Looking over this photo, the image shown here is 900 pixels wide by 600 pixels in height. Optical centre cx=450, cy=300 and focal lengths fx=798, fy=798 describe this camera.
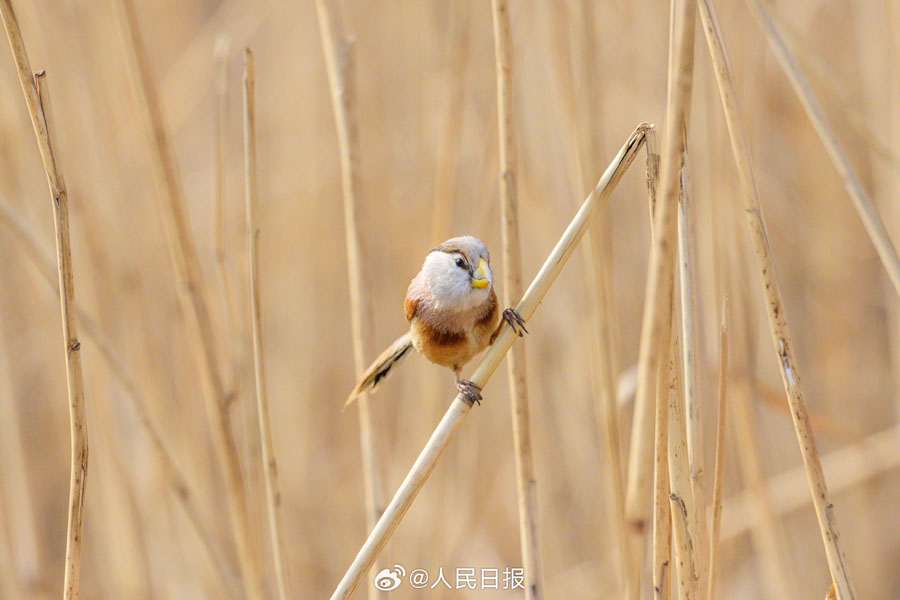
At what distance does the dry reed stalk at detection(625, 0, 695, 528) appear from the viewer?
0.71 metres

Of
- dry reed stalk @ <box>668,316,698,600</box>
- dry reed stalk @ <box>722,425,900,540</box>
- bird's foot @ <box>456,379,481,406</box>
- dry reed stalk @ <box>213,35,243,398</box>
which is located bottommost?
dry reed stalk @ <box>668,316,698,600</box>

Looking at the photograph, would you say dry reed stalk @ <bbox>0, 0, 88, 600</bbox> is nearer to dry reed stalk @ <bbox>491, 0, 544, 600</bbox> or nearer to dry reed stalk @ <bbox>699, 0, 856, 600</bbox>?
dry reed stalk @ <bbox>491, 0, 544, 600</bbox>

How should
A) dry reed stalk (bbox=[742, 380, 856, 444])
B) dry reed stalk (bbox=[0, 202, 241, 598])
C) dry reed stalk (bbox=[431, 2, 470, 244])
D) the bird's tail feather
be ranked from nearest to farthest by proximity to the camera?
the bird's tail feather → dry reed stalk (bbox=[0, 202, 241, 598]) → dry reed stalk (bbox=[431, 2, 470, 244]) → dry reed stalk (bbox=[742, 380, 856, 444])

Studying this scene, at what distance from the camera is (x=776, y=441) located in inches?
90.3

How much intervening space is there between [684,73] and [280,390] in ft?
6.73

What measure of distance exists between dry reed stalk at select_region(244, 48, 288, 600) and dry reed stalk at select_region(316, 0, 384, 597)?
15 cm

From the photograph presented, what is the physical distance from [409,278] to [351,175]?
1.02 metres

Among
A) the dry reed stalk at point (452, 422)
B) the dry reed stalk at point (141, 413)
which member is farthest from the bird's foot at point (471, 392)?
the dry reed stalk at point (141, 413)

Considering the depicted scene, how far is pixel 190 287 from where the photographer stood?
1.24 meters

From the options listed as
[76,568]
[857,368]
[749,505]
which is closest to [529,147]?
[749,505]

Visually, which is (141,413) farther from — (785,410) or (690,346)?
(785,410)

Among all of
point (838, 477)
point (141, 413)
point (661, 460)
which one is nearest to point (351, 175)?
point (141, 413)

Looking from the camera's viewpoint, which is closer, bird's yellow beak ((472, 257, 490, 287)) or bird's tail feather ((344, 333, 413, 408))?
bird's yellow beak ((472, 257, 490, 287))

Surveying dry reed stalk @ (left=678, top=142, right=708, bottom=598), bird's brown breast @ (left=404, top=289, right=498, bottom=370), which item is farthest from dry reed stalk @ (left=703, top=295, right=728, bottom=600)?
bird's brown breast @ (left=404, top=289, right=498, bottom=370)
